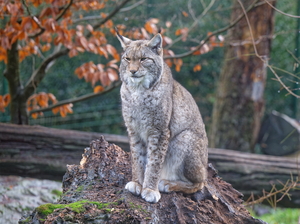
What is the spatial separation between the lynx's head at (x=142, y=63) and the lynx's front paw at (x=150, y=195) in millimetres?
922

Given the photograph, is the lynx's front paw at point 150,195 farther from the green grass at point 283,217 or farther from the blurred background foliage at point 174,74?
the blurred background foliage at point 174,74

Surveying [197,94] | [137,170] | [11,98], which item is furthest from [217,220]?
[197,94]

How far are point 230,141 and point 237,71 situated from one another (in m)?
1.39

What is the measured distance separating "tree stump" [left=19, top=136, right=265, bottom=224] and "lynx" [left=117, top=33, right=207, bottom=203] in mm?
151

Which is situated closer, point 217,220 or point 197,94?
point 217,220

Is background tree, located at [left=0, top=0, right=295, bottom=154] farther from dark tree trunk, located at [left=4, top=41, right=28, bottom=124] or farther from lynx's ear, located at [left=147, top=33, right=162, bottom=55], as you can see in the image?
lynx's ear, located at [left=147, top=33, right=162, bottom=55]

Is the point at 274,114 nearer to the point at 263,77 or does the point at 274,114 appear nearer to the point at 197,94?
the point at 263,77

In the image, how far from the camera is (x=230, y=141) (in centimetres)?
794

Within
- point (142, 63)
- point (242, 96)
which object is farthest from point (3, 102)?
point (242, 96)

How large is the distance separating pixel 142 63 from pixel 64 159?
99.4 inches

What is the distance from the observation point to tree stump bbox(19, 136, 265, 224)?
303cm

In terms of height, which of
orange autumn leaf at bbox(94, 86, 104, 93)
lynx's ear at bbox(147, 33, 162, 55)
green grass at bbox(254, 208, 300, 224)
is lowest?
green grass at bbox(254, 208, 300, 224)

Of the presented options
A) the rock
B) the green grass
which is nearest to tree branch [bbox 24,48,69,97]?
the rock

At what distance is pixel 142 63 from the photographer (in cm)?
357
